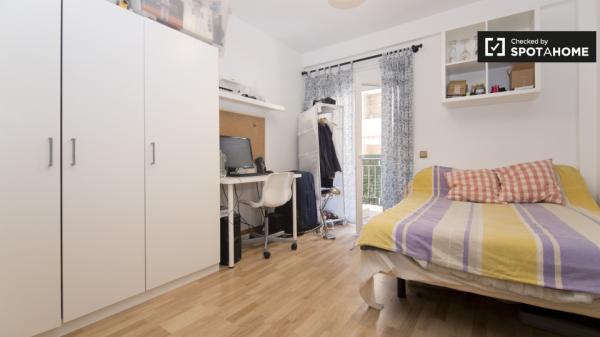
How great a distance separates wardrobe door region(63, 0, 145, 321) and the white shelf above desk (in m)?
1.10

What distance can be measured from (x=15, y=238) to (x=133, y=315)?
30.4 inches

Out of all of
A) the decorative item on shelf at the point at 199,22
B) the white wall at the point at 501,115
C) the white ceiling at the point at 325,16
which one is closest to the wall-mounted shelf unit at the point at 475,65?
the white wall at the point at 501,115

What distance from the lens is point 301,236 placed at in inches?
139

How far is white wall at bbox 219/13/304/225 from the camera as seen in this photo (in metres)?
3.36

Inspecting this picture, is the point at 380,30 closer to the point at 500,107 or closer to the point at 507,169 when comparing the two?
the point at 500,107

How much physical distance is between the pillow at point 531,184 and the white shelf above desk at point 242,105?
2.58m

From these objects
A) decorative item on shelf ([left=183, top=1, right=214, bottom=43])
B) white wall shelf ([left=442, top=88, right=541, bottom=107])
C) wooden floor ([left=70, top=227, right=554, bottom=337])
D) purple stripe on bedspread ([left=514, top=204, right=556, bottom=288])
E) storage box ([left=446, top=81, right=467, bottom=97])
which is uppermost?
decorative item on shelf ([left=183, top=1, right=214, bottom=43])

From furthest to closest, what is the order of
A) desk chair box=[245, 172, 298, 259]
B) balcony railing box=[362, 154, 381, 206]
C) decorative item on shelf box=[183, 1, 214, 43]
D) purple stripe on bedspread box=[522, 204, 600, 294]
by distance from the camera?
balcony railing box=[362, 154, 381, 206], desk chair box=[245, 172, 298, 259], decorative item on shelf box=[183, 1, 214, 43], purple stripe on bedspread box=[522, 204, 600, 294]

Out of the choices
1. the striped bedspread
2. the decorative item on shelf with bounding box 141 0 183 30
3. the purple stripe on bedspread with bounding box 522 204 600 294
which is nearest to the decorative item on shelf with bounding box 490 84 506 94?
the striped bedspread

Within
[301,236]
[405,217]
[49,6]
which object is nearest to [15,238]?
[49,6]

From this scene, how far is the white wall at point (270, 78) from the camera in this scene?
3.36 m

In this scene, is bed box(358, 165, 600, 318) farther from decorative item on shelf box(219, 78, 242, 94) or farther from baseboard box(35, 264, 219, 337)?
decorative item on shelf box(219, 78, 242, 94)

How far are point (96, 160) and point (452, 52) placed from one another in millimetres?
3333

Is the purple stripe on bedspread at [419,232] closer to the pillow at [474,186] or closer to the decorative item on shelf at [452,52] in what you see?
the pillow at [474,186]
